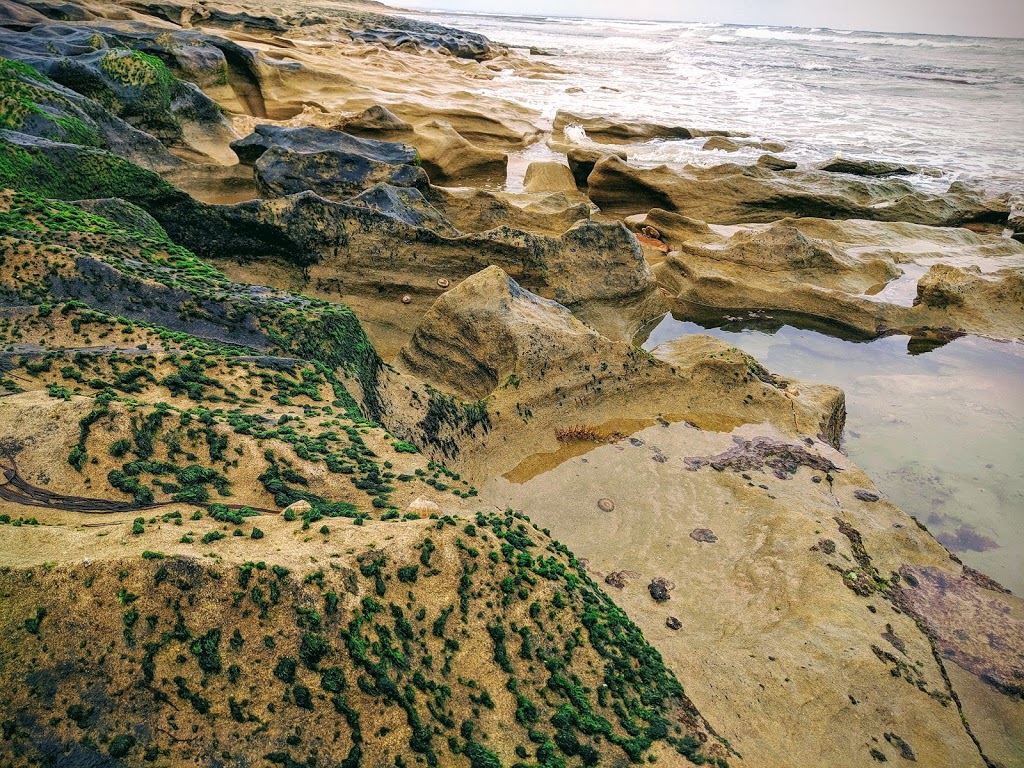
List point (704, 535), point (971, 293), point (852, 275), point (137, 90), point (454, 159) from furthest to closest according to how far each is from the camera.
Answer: point (454, 159) → point (137, 90) → point (852, 275) → point (971, 293) → point (704, 535)

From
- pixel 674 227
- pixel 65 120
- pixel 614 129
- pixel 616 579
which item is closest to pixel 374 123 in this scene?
pixel 674 227

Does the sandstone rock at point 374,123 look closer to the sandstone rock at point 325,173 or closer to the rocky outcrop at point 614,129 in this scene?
the sandstone rock at point 325,173

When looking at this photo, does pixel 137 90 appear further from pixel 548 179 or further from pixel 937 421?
pixel 937 421

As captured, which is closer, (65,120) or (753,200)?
(65,120)

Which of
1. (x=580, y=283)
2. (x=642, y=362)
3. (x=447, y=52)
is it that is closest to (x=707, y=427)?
(x=642, y=362)

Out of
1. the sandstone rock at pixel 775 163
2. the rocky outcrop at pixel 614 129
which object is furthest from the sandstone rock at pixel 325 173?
the rocky outcrop at pixel 614 129

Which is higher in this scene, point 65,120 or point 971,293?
point 65,120
